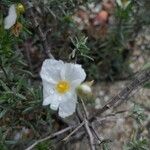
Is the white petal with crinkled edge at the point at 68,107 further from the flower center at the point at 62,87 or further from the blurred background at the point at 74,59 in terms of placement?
the blurred background at the point at 74,59

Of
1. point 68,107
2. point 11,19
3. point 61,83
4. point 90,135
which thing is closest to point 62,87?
point 61,83

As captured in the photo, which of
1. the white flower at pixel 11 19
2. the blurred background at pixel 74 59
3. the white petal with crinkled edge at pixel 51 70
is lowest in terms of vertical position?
the blurred background at pixel 74 59

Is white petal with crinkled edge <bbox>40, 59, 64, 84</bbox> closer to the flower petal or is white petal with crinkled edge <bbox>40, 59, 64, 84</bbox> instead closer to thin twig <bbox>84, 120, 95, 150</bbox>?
the flower petal

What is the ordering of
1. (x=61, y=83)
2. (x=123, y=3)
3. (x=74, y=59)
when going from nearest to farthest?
(x=61, y=83) → (x=74, y=59) → (x=123, y=3)

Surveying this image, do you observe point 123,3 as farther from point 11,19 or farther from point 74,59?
point 11,19

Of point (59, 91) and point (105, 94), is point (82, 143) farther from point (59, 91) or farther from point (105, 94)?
point (59, 91)

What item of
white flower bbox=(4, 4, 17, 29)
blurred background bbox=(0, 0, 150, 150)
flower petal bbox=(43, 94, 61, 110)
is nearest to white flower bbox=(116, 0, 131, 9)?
blurred background bbox=(0, 0, 150, 150)

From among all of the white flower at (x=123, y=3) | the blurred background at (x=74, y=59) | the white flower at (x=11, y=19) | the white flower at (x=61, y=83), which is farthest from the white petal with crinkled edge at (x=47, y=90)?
the white flower at (x=123, y=3)
